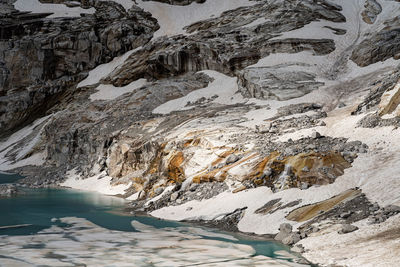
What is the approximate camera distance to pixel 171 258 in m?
11.9

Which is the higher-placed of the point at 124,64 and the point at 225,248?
the point at 124,64

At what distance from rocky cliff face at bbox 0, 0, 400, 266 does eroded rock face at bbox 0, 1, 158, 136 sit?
9.4 inches

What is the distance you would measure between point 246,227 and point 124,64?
46713 mm

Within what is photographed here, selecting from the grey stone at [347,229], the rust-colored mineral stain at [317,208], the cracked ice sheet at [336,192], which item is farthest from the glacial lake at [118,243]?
the grey stone at [347,229]

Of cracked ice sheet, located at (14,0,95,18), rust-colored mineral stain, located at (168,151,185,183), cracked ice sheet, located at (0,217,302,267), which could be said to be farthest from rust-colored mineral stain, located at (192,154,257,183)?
cracked ice sheet, located at (14,0,95,18)

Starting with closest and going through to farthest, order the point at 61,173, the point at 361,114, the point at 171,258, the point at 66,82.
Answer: the point at 171,258 < the point at 361,114 < the point at 61,173 < the point at 66,82

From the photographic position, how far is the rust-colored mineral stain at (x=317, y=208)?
15.2 metres

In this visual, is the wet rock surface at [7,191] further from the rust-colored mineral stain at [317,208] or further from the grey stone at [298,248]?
the grey stone at [298,248]

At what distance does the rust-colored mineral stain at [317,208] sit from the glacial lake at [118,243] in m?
2.04

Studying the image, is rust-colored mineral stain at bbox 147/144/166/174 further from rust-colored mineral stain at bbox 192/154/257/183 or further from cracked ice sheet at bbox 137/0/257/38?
cracked ice sheet at bbox 137/0/257/38

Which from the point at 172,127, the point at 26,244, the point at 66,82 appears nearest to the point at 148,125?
the point at 172,127

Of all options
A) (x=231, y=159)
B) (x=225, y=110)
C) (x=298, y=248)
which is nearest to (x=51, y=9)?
(x=225, y=110)

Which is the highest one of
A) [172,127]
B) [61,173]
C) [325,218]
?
[172,127]

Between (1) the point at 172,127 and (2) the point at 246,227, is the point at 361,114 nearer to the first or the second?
(2) the point at 246,227
